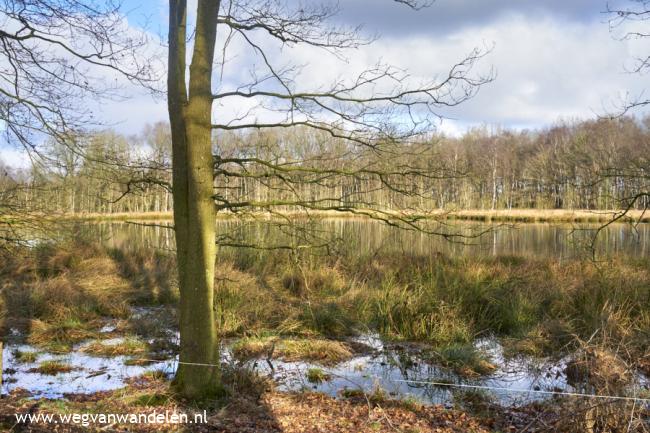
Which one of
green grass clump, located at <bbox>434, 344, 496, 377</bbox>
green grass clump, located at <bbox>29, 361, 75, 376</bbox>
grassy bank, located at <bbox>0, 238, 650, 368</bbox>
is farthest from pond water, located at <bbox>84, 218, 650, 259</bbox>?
green grass clump, located at <bbox>29, 361, 75, 376</bbox>

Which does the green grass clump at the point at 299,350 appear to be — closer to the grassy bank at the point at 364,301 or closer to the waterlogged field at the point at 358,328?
the waterlogged field at the point at 358,328

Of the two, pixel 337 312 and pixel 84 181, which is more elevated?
pixel 84 181

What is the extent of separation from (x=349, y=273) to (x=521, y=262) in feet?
15.1

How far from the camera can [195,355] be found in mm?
4996

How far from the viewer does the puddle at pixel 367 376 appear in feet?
19.0

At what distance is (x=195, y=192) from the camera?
495 centimetres

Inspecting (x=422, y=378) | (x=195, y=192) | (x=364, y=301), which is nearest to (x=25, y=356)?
(x=195, y=192)

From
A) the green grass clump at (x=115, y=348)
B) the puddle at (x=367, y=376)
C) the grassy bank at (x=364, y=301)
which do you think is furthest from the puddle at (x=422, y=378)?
the green grass clump at (x=115, y=348)

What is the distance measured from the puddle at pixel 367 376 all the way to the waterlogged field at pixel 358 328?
25 mm

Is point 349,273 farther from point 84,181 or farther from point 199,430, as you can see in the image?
point 199,430

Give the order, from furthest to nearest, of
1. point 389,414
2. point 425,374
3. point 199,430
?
point 425,374
point 389,414
point 199,430

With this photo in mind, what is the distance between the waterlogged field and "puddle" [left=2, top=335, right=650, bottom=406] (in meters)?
0.02

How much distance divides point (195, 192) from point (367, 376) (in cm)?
310

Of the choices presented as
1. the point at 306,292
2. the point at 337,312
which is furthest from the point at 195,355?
the point at 306,292
